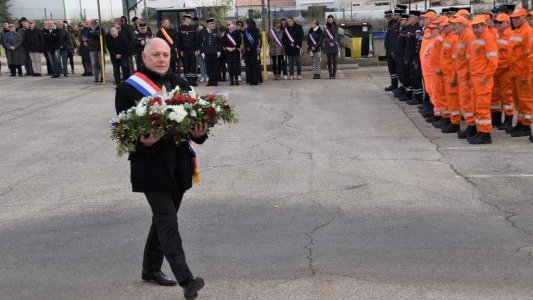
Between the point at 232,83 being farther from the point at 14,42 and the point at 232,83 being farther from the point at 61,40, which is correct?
the point at 14,42

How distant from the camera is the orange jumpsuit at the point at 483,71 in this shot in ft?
36.4

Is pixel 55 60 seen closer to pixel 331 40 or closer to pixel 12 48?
pixel 12 48

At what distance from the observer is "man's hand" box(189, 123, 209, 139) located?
5.18 meters

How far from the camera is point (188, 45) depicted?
21.7 m

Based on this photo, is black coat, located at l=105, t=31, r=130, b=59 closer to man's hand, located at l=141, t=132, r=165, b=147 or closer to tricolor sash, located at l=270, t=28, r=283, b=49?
tricolor sash, located at l=270, t=28, r=283, b=49

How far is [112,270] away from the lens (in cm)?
610

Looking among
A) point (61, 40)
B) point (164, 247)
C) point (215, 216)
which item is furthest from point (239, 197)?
point (61, 40)

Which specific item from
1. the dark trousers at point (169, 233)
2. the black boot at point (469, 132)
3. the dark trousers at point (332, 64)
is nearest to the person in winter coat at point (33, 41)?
the dark trousers at point (332, 64)

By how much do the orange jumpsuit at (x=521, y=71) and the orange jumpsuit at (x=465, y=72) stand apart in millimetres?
660

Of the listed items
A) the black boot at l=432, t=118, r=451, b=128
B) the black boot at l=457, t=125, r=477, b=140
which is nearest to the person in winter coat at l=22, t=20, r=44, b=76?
the black boot at l=432, t=118, r=451, b=128

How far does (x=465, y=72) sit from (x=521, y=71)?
33.3 inches

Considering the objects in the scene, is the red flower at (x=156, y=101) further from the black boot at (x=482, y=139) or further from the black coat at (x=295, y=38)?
the black coat at (x=295, y=38)

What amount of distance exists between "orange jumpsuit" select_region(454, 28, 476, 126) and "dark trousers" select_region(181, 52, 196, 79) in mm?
11154

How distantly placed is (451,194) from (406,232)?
1.63 metres
